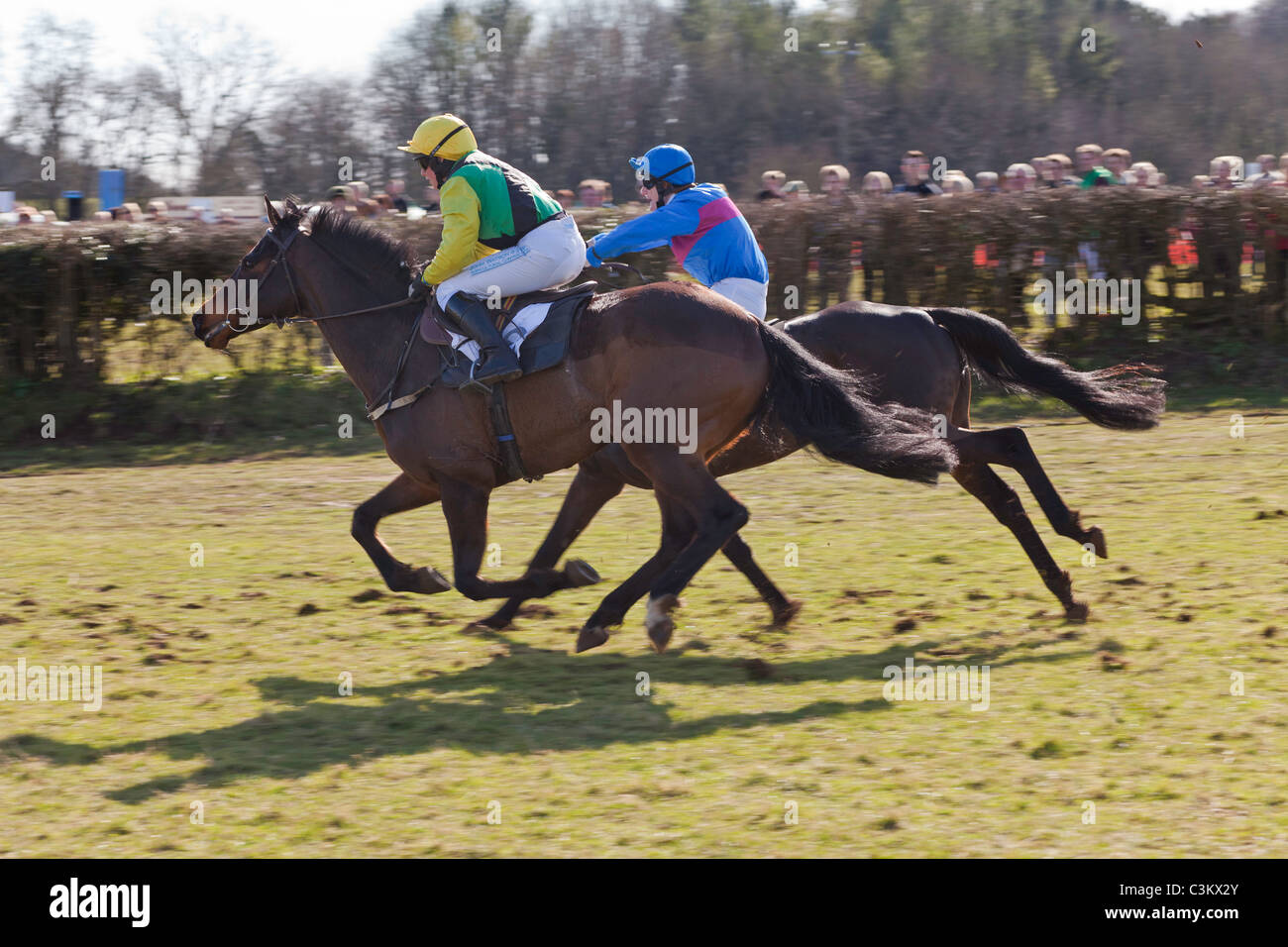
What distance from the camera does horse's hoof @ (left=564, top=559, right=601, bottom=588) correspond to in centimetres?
613

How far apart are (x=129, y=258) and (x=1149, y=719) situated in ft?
31.7

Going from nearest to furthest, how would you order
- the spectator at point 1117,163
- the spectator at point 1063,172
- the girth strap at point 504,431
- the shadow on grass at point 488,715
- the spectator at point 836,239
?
1. the shadow on grass at point 488,715
2. the girth strap at point 504,431
3. the spectator at point 836,239
4. the spectator at point 1063,172
5. the spectator at point 1117,163

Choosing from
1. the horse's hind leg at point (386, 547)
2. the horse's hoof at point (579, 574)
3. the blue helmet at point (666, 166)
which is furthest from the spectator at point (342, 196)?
the horse's hoof at point (579, 574)

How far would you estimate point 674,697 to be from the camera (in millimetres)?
5359

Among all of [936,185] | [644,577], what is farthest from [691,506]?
[936,185]

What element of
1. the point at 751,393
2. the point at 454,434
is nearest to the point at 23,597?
the point at 454,434

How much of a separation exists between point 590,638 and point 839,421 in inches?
51.5

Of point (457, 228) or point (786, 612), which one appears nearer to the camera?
point (457, 228)

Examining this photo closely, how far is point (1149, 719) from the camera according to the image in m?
4.87

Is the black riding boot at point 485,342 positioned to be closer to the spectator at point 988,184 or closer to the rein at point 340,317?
the rein at point 340,317

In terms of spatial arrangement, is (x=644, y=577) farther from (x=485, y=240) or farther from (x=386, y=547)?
(x=485, y=240)

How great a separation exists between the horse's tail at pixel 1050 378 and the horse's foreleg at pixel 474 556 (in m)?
2.12

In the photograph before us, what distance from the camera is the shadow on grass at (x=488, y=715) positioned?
→ 4.78 metres

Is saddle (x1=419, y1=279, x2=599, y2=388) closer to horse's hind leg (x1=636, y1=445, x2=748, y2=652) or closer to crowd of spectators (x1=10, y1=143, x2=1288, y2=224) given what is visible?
horse's hind leg (x1=636, y1=445, x2=748, y2=652)
